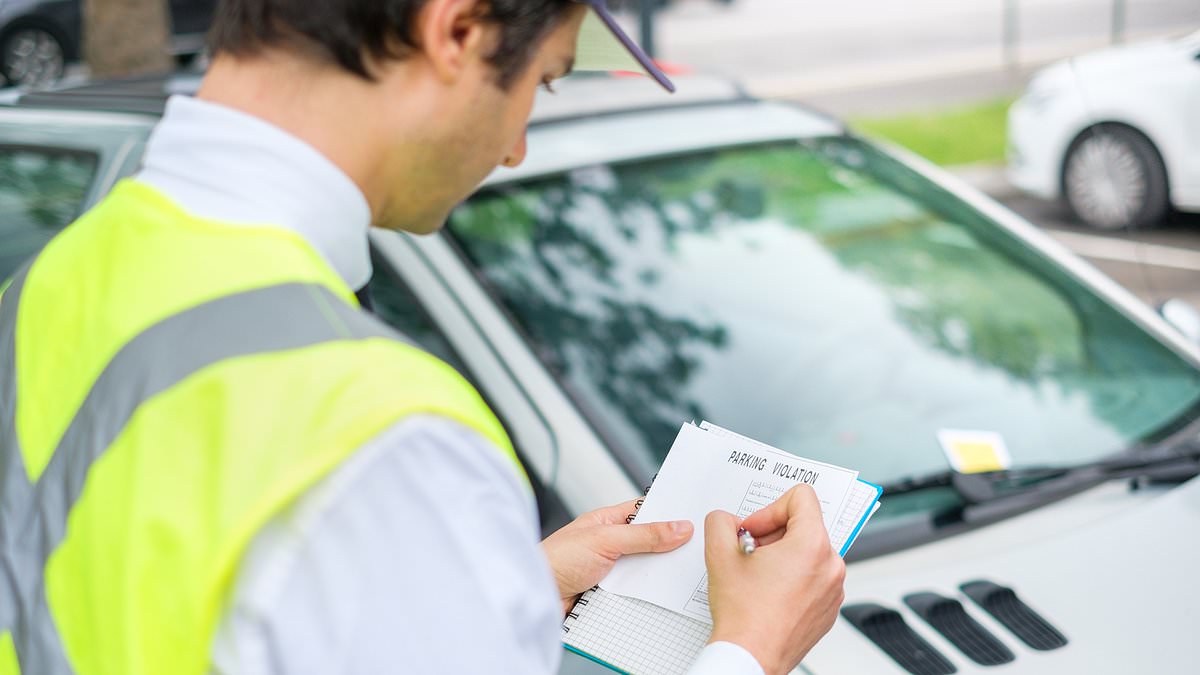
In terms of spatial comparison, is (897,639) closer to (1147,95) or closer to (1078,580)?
(1078,580)

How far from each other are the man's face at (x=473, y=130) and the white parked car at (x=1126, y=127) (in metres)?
1.47

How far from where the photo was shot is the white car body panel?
230cm

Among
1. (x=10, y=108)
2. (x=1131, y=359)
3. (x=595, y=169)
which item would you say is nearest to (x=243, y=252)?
(x=595, y=169)

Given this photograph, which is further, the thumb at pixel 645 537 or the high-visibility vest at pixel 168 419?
the thumb at pixel 645 537

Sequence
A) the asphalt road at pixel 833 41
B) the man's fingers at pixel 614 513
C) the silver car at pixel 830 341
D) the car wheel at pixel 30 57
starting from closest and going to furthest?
1. the man's fingers at pixel 614 513
2. the silver car at pixel 830 341
3. the car wheel at pixel 30 57
4. the asphalt road at pixel 833 41

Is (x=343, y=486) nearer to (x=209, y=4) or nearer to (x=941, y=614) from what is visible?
(x=941, y=614)

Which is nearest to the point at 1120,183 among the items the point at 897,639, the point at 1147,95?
the point at 1147,95

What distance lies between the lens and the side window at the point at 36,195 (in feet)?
8.84

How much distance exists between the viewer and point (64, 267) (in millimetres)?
999

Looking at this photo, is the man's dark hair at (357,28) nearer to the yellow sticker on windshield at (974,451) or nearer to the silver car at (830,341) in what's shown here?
the silver car at (830,341)

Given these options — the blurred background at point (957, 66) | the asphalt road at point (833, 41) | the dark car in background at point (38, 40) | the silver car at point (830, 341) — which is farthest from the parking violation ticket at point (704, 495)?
the dark car in background at point (38, 40)

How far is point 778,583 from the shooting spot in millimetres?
→ 1126

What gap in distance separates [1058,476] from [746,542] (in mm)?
1146

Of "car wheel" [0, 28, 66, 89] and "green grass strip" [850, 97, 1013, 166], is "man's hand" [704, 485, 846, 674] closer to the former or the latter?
"green grass strip" [850, 97, 1013, 166]
